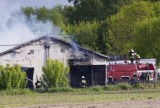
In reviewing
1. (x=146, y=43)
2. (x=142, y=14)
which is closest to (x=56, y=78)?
(x=146, y=43)

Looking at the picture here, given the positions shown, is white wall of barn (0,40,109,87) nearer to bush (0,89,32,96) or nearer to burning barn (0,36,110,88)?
burning barn (0,36,110,88)

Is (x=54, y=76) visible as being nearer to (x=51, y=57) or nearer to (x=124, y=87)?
(x=124, y=87)

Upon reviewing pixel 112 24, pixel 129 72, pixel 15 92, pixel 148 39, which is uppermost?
pixel 112 24

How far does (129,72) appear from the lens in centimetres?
7175

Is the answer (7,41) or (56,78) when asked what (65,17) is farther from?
(56,78)

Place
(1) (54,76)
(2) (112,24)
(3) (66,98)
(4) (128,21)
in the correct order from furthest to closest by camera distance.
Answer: (2) (112,24), (4) (128,21), (1) (54,76), (3) (66,98)

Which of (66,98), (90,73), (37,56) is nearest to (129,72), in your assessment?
(90,73)

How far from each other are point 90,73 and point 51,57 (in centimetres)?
491

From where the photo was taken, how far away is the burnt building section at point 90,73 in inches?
2744

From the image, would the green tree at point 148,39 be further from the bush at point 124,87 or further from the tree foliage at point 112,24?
the bush at point 124,87

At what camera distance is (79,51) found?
6950 cm

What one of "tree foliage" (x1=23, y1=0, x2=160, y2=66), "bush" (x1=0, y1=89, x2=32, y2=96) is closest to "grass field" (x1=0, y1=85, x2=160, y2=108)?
"bush" (x1=0, y1=89, x2=32, y2=96)

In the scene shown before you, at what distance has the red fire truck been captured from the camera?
233 ft

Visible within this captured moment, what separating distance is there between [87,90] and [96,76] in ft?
54.2
